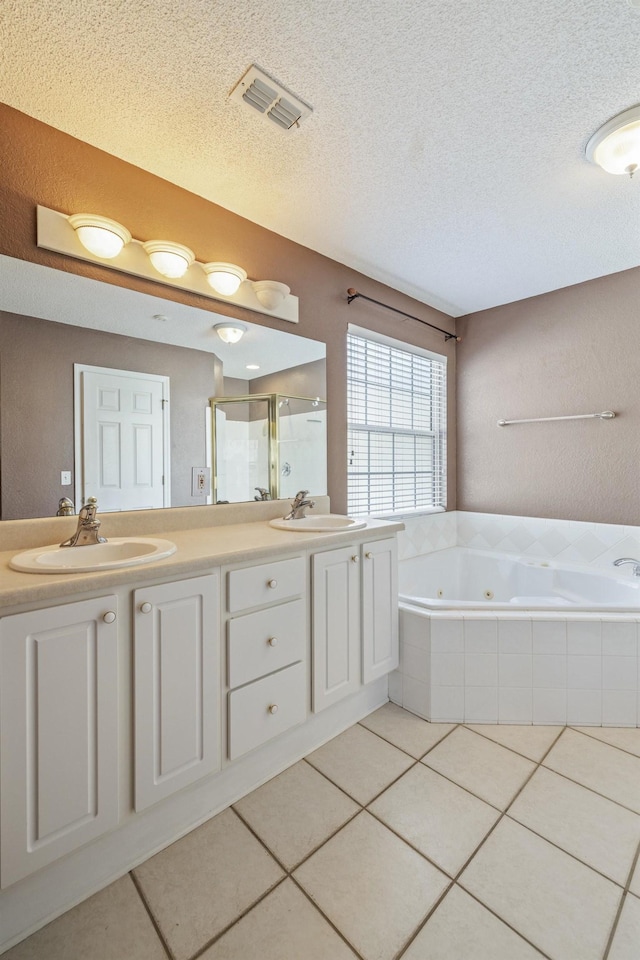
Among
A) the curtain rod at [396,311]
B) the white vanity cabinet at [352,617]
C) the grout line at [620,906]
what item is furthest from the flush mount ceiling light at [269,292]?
the grout line at [620,906]

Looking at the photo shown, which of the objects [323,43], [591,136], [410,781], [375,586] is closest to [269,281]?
[323,43]

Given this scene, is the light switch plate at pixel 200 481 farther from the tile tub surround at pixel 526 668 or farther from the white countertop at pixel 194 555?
the tile tub surround at pixel 526 668

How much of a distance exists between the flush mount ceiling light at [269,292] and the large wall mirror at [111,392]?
0.12 meters

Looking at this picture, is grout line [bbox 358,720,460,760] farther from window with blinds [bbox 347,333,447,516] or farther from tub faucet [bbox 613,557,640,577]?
tub faucet [bbox 613,557,640,577]

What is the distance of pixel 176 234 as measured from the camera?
6.14 feet

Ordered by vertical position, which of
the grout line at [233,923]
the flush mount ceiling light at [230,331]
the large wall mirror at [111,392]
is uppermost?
the flush mount ceiling light at [230,331]

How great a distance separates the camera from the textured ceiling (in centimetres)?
120

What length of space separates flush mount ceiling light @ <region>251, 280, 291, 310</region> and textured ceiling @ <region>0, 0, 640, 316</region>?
1.08 feet

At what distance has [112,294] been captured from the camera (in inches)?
66.4

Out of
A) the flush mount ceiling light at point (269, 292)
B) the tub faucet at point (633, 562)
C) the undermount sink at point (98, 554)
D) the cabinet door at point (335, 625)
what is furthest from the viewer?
the tub faucet at point (633, 562)

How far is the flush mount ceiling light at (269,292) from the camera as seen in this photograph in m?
2.09

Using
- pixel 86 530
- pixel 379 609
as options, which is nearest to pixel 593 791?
pixel 379 609

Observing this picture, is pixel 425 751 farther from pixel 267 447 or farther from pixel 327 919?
pixel 267 447

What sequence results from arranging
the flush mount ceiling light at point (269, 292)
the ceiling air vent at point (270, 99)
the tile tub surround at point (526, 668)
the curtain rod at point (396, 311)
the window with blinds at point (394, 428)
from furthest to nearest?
the window with blinds at point (394, 428) → the curtain rod at point (396, 311) → the flush mount ceiling light at point (269, 292) → the tile tub surround at point (526, 668) → the ceiling air vent at point (270, 99)
